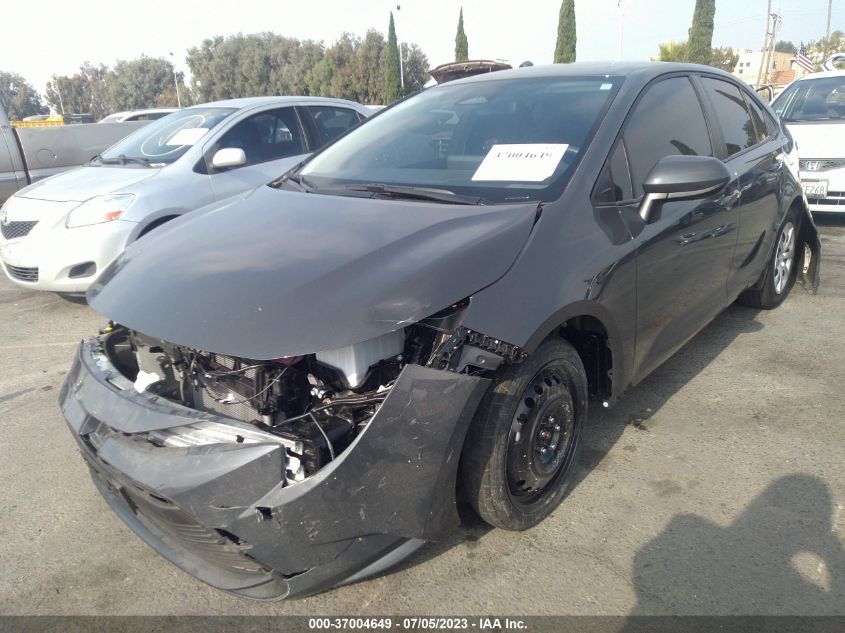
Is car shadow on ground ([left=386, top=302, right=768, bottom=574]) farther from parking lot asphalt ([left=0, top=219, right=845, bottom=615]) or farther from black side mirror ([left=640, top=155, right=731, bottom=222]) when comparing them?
black side mirror ([left=640, top=155, right=731, bottom=222])

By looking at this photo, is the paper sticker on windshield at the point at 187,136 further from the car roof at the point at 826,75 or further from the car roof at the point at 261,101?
the car roof at the point at 826,75

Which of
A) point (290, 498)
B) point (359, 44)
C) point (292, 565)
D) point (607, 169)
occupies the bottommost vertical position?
point (292, 565)

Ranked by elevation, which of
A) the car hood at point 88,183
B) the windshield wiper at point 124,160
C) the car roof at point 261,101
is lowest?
the car hood at point 88,183

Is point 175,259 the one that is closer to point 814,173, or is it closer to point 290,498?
point 290,498

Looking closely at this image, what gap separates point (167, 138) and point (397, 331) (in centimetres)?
460

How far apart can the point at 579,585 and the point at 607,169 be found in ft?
5.13

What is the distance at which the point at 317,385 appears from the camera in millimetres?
1939

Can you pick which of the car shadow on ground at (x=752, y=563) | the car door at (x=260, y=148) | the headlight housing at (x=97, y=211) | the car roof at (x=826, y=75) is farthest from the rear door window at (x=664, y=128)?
the car roof at (x=826, y=75)

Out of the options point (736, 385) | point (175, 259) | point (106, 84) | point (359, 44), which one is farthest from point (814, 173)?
point (106, 84)

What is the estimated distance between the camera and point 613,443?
300cm

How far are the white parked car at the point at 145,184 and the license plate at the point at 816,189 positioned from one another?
5.30 m

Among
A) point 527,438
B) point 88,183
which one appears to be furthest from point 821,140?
point 88,183

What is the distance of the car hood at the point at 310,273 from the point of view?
1.84m

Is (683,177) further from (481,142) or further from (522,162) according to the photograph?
(481,142)
